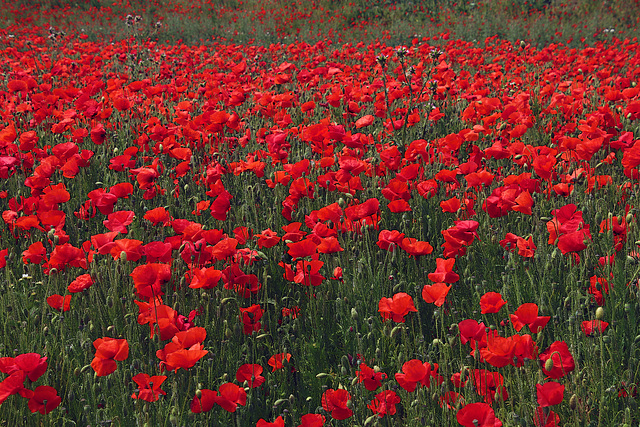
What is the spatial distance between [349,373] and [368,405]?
0.95 ft

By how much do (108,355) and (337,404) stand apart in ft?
2.23

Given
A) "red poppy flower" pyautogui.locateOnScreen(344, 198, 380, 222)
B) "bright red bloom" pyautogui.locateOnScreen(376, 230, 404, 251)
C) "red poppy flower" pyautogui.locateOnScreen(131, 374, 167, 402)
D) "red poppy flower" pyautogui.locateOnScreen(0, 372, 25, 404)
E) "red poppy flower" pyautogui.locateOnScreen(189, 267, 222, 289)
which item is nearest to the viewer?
"red poppy flower" pyautogui.locateOnScreen(0, 372, 25, 404)

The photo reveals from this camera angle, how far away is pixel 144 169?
2771 mm

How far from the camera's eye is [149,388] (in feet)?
5.24

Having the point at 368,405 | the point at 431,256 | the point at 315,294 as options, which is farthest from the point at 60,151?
the point at 368,405

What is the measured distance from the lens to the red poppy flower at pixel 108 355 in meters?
1.55

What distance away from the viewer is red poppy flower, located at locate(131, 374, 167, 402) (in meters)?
1.51

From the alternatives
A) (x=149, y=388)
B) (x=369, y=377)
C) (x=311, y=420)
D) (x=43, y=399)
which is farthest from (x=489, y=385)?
(x=43, y=399)

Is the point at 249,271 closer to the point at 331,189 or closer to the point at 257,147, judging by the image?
the point at 331,189

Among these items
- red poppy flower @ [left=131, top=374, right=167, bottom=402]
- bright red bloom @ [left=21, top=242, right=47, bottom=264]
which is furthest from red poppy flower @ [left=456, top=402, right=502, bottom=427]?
bright red bloom @ [left=21, top=242, right=47, bottom=264]

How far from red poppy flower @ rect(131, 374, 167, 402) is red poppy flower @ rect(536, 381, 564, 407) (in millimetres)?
1000

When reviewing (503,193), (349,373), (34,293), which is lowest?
(349,373)

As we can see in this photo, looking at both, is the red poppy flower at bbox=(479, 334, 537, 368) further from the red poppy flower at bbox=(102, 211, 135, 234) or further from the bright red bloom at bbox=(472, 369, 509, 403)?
the red poppy flower at bbox=(102, 211, 135, 234)

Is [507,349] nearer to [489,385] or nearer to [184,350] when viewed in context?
[489,385]
